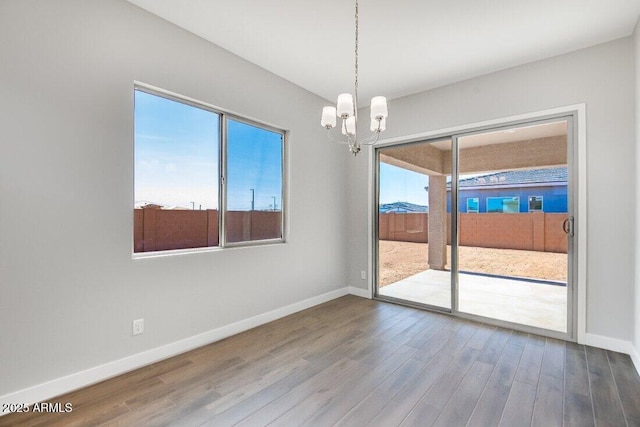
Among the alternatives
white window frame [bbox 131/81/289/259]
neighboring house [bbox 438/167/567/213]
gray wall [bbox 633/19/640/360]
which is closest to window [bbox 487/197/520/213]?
neighboring house [bbox 438/167/567/213]

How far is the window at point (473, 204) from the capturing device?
12.1 feet

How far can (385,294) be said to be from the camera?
449 cm

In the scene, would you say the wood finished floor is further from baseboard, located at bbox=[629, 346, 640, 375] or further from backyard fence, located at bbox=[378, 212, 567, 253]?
backyard fence, located at bbox=[378, 212, 567, 253]

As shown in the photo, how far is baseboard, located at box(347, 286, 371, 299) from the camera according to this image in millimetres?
4575

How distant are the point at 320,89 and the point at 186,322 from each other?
126 inches

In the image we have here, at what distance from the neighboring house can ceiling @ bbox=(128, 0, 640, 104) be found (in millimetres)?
1220

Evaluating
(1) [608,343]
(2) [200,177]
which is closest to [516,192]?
(1) [608,343]

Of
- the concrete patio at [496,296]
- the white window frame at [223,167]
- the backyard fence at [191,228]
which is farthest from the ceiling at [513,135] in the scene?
the backyard fence at [191,228]

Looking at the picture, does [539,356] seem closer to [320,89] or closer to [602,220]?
[602,220]

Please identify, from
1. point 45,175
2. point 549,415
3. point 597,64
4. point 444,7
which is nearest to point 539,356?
point 549,415

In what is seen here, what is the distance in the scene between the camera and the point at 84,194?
7.22ft

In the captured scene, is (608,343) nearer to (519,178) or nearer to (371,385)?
(519,178)

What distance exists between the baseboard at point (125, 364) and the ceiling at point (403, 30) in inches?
113

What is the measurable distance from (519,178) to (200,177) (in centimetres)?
350
